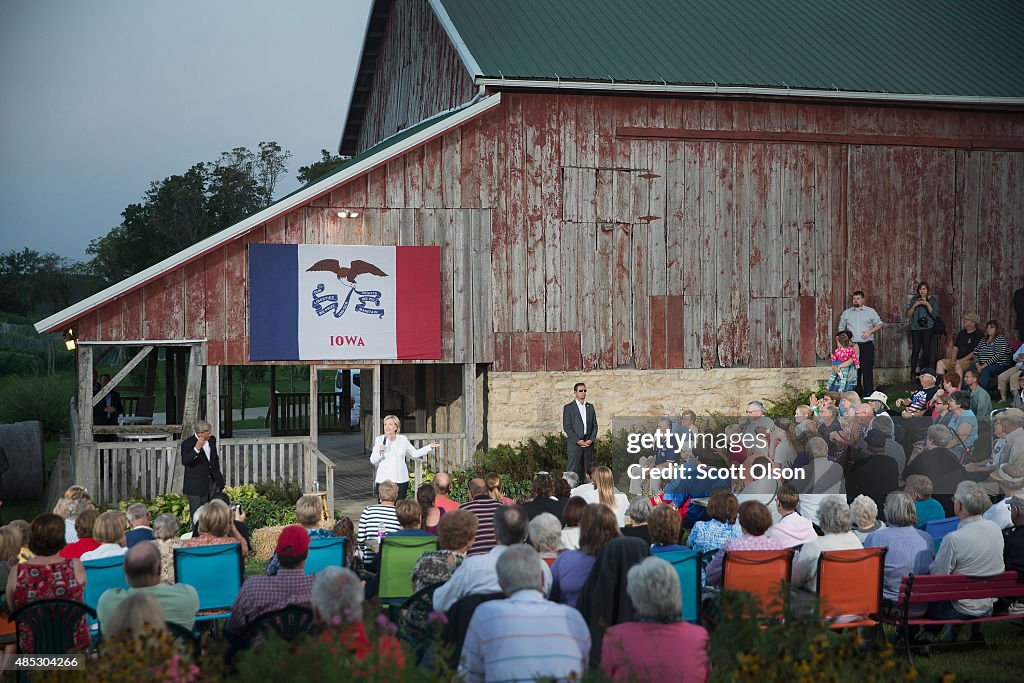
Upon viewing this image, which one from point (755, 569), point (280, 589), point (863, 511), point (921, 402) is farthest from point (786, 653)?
point (921, 402)

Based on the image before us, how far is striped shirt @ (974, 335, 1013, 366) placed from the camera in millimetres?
16766

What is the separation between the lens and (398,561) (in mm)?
7676

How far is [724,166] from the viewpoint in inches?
669

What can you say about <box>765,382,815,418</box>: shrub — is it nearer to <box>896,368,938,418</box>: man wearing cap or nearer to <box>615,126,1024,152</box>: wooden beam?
<box>896,368,938,418</box>: man wearing cap

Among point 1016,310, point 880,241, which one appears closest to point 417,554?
point 880,241

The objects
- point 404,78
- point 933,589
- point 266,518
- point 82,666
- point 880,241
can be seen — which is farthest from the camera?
point 404,78

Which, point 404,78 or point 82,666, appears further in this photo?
point 404,78

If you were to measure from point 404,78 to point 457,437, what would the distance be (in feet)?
29.5

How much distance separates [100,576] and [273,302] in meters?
8.25

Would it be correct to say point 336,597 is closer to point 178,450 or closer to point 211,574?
point 211,574

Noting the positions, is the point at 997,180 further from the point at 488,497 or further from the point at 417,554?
the point at 417,554

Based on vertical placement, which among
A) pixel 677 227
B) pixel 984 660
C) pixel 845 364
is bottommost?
pixel 984 660

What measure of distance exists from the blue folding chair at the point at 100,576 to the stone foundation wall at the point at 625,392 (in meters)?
9.32

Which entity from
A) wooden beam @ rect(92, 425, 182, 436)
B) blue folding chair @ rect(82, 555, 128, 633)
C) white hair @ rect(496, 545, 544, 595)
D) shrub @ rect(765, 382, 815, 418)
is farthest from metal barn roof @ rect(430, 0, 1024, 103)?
white hair @ rect(496, 545, 544, 595)
